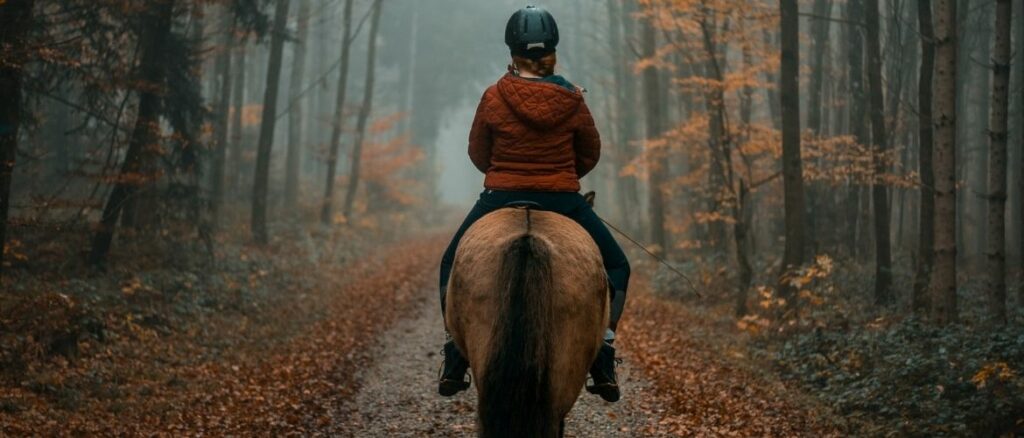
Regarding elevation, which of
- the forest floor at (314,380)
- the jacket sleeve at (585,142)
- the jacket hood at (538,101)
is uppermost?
the jacket hood at (538,101)

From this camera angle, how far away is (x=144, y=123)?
14.4m

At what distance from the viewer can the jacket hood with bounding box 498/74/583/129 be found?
553 cm

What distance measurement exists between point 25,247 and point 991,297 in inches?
570

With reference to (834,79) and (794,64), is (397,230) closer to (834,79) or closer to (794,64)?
A: (834,79)

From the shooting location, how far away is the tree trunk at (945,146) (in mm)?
11055

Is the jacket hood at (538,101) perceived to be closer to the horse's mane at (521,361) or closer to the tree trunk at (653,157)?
the horse's mane at (521,361)

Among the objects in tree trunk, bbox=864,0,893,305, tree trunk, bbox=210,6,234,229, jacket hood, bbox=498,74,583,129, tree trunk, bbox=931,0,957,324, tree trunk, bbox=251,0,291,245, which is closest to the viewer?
jacket hood, bbox=498,74,583,129

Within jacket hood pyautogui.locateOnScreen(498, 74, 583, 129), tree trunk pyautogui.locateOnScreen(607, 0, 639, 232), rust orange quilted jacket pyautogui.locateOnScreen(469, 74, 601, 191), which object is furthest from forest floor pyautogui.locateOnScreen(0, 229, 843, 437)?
tree trunk pyautogui.locateOnScreen(607, 0, 639, 232)

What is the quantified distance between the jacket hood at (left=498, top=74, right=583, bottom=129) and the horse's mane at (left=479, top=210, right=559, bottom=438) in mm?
1238

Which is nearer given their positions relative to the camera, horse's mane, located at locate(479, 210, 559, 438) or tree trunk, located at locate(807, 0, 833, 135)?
horse's mane, located at locate(479, 210, 559, 438)

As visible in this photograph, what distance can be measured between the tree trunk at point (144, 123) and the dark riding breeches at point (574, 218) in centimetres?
1001

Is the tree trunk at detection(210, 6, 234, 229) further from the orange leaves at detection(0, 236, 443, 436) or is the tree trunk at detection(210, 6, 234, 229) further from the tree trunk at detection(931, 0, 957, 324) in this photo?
the tree trunk at detection(931, 0, 957, 324)

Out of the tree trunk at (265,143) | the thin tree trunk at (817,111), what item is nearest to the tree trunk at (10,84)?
the tree trunk at (265,143)

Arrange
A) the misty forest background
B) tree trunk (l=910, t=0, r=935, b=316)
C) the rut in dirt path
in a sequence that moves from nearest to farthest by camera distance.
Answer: the rut in dirt path
the misty forest background
tree trunk (l=910, t=0, r=935, b=316)
